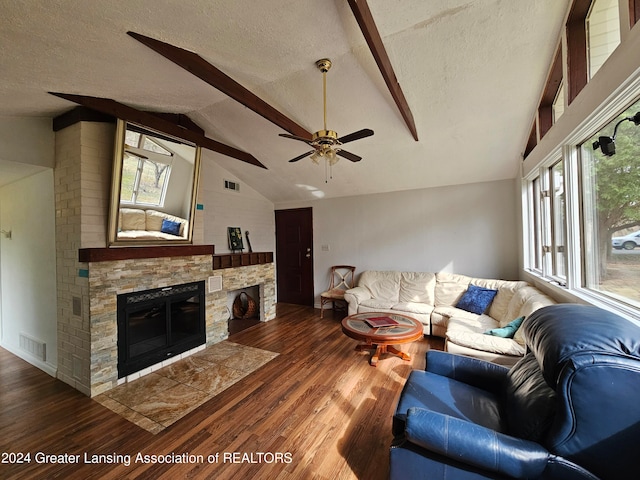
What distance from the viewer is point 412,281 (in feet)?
14.9

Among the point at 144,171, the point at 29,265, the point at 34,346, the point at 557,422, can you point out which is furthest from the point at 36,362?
the point at 557,422

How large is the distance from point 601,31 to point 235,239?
191 inches

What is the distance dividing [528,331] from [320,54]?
8.61 ft

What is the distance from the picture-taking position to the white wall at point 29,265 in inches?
113

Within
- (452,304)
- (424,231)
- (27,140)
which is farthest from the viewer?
(424,231)

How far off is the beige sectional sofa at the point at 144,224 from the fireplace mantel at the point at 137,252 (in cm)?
12

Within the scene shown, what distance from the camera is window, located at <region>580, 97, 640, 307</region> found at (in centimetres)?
151

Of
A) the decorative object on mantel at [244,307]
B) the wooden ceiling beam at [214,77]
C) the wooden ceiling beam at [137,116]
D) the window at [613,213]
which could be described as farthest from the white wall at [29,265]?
the window at [613,213]

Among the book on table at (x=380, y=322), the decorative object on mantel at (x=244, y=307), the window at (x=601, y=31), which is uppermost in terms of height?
the window at (x=601, y=31)

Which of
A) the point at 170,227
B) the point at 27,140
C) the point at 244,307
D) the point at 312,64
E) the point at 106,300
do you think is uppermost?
the point at 312,64

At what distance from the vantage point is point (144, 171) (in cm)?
286

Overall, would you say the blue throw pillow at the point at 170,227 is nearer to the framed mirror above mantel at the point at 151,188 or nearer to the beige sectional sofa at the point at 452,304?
the framed mirror above mantel at the point at 151,188

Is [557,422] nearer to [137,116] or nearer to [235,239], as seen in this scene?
[137,116]

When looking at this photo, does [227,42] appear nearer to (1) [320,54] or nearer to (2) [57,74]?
(1) [320,54]
